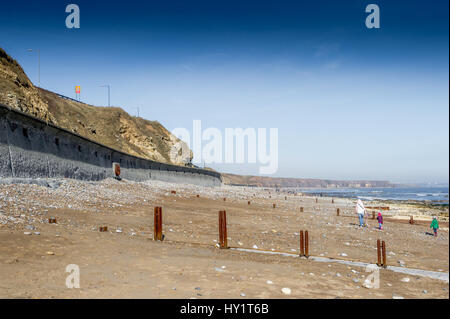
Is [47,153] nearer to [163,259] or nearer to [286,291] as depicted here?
[163,259]

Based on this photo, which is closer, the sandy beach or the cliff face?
the sandy beach

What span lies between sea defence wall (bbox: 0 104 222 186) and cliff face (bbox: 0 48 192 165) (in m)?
8.30

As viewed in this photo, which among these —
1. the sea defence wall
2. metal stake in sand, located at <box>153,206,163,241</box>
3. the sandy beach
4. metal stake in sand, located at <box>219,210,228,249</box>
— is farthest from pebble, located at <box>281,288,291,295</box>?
the sea defence wall

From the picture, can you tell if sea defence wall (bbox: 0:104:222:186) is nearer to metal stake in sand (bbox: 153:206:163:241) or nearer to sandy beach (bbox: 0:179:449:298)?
sandy beach (bbox: 0:179:449:298)

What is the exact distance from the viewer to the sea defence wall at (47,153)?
14891mm

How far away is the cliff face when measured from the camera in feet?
95.3

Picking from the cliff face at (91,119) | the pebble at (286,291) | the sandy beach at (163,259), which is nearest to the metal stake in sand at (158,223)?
the sandy beach at (163,259)

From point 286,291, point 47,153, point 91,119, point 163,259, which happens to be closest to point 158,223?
point 163,259

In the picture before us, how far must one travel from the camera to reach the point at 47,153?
18.1 m

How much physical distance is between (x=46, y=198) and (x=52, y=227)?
438 centimetres

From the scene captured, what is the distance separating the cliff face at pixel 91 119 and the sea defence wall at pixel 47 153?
8.30m

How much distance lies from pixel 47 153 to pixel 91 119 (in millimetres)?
39908

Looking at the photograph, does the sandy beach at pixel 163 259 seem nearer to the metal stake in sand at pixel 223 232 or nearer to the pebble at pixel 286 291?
the pebble at pixel 286 291
